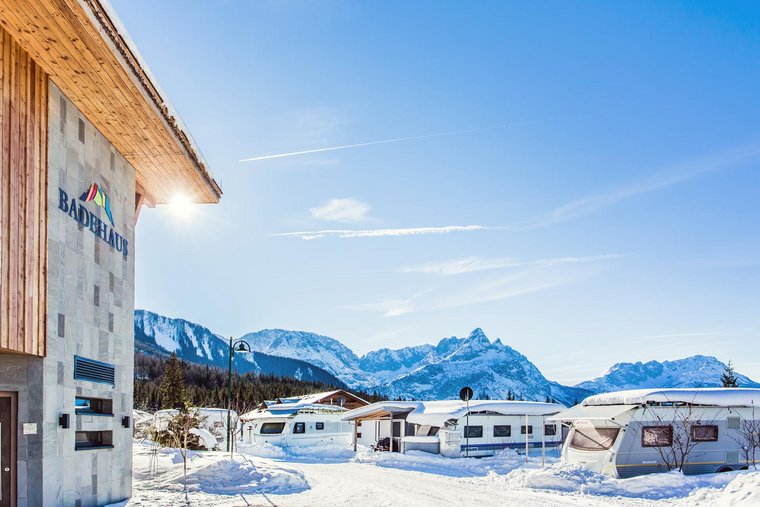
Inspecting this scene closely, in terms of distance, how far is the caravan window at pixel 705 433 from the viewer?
22109mm

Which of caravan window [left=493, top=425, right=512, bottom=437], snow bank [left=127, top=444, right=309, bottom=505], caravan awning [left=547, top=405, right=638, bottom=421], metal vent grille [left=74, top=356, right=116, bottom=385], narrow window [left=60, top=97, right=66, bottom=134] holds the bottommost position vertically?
caravan window [left=493, top=425, right=512, bottom=437]

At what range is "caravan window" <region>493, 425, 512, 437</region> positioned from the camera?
115 feet

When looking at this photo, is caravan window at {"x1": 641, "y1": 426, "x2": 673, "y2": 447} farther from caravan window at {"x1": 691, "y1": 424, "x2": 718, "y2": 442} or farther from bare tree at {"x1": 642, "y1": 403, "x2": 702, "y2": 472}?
caravan window at {"x1": 691, "y1": 424, "x2": 718, "y2": 442}

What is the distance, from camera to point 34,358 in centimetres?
1193

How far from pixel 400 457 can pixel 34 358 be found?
2195 centimetres

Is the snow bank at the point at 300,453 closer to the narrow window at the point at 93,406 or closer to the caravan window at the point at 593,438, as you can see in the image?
the caravan window at the point at 593,438

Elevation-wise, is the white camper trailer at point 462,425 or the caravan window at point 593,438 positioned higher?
the caravan window at point 593,438

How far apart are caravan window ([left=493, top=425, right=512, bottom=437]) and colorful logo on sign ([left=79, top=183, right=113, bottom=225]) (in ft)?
80.5

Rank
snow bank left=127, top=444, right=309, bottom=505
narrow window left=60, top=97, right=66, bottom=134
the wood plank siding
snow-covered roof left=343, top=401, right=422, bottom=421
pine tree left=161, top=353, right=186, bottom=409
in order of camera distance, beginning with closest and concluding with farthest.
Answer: the wood plank siding < narrow window left=60, top=97, right=66, bottom=134 < snow bank left=127, top=444, right=309, bottom=505 < snow-covered roof left=343, top=401, right=422, bottom=421 < pine tree left=161, top=353, right=186, bottom=409

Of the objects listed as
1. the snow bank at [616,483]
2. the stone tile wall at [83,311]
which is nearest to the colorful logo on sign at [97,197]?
the stone tile wall at [83,311]

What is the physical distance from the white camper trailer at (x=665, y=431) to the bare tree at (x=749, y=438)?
0.03 metres

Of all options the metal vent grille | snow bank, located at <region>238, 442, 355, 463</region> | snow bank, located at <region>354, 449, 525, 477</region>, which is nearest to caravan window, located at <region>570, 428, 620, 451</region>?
snow bank, located at <region>354, 449, 525, 477</region>

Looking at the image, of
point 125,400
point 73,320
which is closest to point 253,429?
point 125,400

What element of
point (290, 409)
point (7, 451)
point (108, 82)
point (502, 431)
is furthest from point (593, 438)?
point (290, 409)
